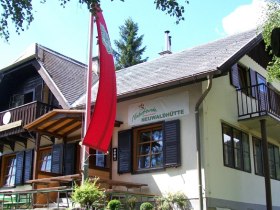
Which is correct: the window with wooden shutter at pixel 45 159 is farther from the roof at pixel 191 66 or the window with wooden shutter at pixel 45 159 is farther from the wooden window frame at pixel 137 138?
the wooden window frame at pixel 137 138

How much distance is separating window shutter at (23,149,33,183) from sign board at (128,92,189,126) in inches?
197

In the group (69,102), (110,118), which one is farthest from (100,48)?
(69,102)

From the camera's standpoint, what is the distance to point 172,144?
13.2 meters

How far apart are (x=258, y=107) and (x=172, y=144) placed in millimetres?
3447

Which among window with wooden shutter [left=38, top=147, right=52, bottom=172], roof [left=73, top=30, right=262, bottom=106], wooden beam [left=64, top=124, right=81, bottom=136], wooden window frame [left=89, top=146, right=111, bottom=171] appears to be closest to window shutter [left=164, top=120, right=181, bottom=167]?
roof [left=73, top=30, right=262, bottom=106]

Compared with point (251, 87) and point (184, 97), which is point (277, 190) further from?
point (184, 97)

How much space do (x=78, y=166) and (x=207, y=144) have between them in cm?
516

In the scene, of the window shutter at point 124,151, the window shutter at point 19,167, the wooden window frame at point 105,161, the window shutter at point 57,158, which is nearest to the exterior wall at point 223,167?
the window shutter at point 124,151

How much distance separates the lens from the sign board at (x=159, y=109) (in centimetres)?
1347

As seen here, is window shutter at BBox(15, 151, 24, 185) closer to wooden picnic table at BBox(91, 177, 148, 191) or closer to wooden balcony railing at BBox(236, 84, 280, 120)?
wooden picnic table at BBox(91, 177, 148, 191)

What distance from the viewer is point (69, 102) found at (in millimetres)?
16594

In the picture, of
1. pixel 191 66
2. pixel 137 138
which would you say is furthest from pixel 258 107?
pixel 137 138

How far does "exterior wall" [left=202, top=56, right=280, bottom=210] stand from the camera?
42.0ft

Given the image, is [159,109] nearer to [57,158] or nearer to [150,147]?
[150,147]
